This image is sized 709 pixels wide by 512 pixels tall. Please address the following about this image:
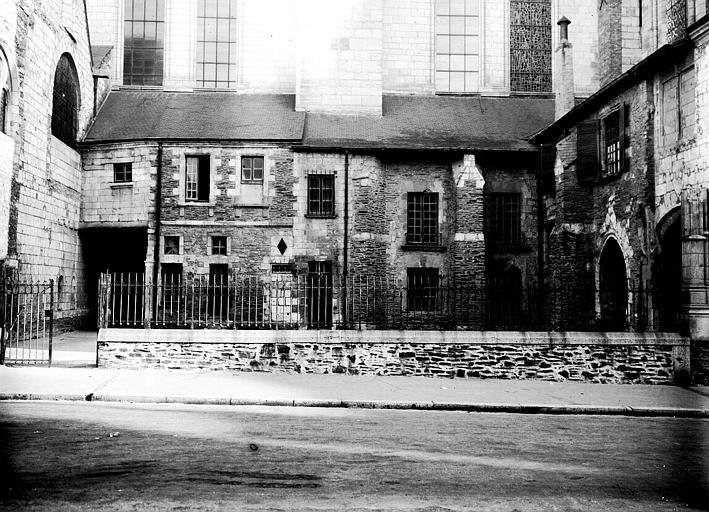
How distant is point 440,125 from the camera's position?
27031 mm

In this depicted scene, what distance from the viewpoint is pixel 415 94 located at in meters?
30.3

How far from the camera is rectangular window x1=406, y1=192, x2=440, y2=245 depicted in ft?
83.8

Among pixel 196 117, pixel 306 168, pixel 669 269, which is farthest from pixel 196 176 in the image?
pixel 669 269

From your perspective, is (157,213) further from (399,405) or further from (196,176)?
(399,405)

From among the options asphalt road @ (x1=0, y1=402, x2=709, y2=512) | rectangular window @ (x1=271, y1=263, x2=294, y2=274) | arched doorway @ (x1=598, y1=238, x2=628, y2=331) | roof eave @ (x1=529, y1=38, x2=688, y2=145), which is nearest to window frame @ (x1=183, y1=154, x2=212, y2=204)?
rectangular window @ (x1=271, y1=263, x2=294, y2=274)

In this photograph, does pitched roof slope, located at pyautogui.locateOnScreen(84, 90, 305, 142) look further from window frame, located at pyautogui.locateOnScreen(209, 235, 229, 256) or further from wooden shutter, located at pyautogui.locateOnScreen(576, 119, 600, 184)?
wooden shutter, located at pyautogui.locateOnScreen(576, 119, 600, 184)

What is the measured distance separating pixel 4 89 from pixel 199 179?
7.37 m

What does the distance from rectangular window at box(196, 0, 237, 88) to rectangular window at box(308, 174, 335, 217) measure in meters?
8.09

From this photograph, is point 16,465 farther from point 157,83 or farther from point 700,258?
point 157,83

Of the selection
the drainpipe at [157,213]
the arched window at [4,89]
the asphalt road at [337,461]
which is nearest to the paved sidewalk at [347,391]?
the asphalt road at [337,461]

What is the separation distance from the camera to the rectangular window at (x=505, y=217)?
2586 centimetres

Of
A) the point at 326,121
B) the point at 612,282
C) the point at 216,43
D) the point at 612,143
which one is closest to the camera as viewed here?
the point at 612,143

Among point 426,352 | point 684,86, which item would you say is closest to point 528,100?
point 684,86

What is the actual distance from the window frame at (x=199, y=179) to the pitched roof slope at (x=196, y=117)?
85cm
